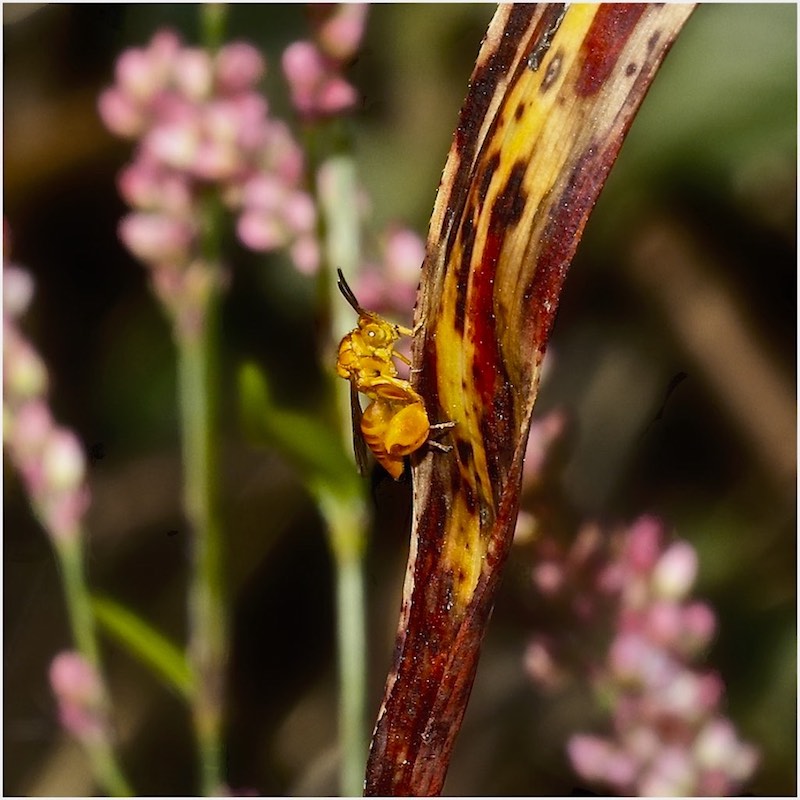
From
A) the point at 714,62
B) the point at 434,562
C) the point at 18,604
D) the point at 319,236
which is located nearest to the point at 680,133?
the point at 714,62

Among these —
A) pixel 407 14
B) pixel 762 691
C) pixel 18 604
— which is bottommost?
pixel 762 691

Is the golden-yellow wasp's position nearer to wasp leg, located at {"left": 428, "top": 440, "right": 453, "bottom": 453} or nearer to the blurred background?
wasp leg, located at {"left": 428, "top": 440, "right": 453, "bottom": 453}

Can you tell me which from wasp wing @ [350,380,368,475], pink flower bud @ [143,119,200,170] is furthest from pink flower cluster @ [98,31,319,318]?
wasp wing @ [350,380,368,475]

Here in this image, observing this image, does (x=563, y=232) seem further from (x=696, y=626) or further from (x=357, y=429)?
(x=696, y=626)

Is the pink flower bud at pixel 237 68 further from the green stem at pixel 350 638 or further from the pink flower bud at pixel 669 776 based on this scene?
the pink flower bud at pixel 669 776

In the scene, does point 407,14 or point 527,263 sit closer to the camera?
point 527,263

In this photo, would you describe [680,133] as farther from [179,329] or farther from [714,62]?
[179,329]

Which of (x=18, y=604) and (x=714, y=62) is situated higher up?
(x=714, y=62)
